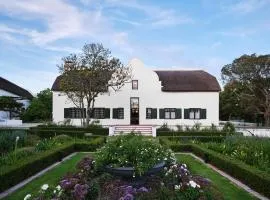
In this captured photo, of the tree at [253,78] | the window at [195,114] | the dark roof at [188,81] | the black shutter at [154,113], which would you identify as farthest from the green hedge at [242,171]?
the tree at [253,78]

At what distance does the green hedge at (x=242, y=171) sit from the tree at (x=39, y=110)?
35.4 metres

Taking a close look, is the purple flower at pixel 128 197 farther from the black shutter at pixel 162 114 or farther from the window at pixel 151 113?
the window at pixel 151 113

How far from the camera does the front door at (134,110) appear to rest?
4294 centimetres

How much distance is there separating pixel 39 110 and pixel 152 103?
15179mm

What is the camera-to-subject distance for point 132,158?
7.79 meters

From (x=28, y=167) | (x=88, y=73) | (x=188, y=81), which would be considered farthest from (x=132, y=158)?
(x=188, y=81)

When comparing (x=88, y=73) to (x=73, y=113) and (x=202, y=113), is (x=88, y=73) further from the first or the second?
(x=202, y=113)

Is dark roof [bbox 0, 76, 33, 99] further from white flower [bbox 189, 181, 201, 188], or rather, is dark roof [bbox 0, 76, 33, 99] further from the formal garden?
white flower [bbox 189, 181, 201, 188]

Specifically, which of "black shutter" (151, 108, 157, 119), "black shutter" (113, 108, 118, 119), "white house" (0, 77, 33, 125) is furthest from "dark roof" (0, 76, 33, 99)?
"black shutter" (151, 108, 157, 119)

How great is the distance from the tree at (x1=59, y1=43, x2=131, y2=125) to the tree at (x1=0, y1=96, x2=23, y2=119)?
12832mm

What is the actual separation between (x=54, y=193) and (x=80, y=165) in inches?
101

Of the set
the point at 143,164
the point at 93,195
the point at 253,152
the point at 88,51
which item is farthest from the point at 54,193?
the point at 88,51

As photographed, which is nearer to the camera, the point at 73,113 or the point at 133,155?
the point at 133,155

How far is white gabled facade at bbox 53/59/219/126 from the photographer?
42.2m
